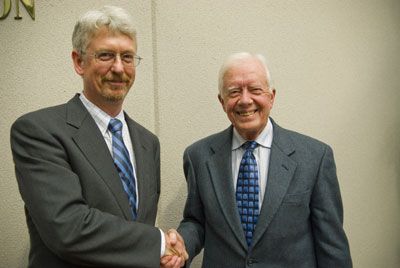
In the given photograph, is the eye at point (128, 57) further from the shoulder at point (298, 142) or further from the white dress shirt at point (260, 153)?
the shoulder at point (298, 142)

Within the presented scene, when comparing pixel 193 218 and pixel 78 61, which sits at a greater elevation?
pixel 78 61

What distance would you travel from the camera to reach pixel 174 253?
4.66 ft

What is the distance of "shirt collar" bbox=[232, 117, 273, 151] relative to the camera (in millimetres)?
1609

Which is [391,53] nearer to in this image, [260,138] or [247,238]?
[260,138]

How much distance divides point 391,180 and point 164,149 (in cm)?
166

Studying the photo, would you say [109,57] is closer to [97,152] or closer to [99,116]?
[99,116]

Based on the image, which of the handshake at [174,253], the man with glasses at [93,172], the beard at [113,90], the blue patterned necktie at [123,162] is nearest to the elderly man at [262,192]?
the handshake at [174,253]

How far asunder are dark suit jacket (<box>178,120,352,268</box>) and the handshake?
0.11m

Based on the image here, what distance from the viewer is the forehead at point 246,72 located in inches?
61.7

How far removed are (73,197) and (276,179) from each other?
785mm

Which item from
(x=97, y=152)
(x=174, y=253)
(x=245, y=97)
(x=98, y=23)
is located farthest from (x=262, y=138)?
(x=98, y=23)

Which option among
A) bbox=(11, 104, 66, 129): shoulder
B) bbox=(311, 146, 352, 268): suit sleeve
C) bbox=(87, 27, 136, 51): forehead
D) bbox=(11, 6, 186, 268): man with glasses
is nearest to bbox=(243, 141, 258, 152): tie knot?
bbox=(311, 146, 352, 268): suit sleeve

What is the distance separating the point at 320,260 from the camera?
152cm

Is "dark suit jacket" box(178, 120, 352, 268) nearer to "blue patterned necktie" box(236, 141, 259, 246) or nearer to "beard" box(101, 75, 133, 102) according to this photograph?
"blue patterned necktie" box(236, 141, 259, 246)
